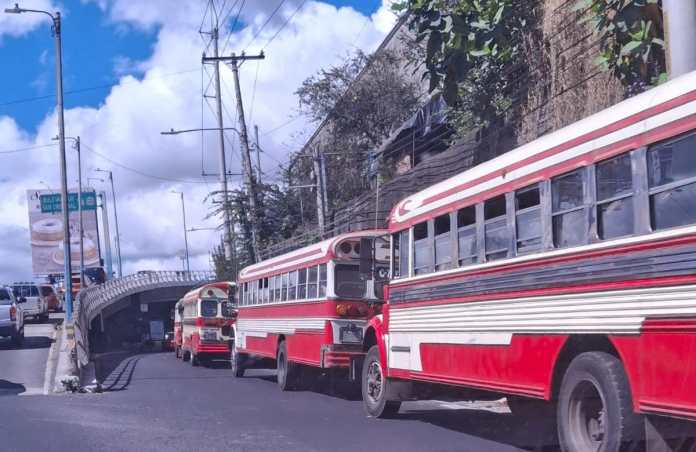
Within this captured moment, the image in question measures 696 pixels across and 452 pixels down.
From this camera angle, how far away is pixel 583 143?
852 centimetres

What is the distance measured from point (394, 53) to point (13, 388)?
2185 centimetres

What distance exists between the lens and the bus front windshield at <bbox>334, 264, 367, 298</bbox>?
55.1 ft

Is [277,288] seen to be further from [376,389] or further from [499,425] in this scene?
[499,425]

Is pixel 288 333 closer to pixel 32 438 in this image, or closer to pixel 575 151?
pixel 32 438

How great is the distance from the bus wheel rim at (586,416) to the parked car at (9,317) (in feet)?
A: 81.5

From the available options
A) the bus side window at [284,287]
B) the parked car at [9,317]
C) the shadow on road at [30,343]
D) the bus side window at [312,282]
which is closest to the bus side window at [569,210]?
the bus side window at [312,282]

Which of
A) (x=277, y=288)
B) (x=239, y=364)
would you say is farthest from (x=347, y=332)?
(x=239, y=364)

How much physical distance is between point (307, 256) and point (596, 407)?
10628 millimetres

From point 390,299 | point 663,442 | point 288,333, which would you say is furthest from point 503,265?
point 288,333

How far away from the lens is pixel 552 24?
56.9 feet

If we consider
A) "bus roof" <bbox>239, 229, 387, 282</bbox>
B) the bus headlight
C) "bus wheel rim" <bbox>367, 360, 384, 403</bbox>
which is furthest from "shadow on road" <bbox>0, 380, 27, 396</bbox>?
"bus wheel rim" <bbox>367, 360, 384, 403</bbox>

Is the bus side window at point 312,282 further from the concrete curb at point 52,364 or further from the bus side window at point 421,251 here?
the concrete curb at point 52,364

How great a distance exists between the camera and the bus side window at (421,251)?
40.5ft

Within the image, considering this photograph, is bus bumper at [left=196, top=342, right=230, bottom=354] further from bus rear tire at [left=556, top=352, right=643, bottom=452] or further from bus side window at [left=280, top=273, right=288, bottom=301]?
bus rear tire at [left=556, top=352, right=643, bottom=452]
